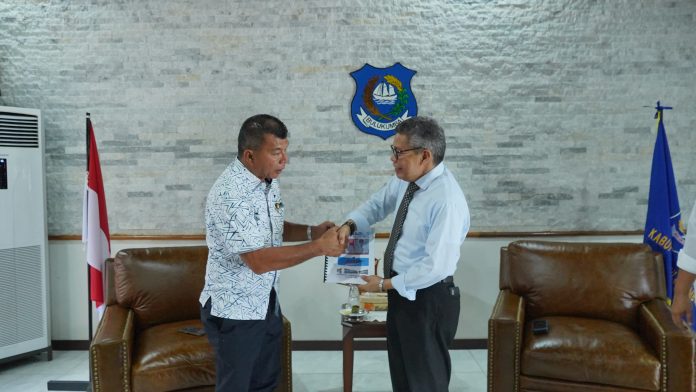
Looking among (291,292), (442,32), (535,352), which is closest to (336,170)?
(291,292)

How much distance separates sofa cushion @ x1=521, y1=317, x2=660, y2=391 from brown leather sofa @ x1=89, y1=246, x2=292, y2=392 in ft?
4.17

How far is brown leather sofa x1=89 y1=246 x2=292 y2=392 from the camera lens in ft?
9.89

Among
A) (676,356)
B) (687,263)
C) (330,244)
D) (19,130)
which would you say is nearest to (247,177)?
(330,244)

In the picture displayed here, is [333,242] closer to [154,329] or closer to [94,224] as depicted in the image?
[154,329]

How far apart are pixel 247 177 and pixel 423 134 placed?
2.32 ft

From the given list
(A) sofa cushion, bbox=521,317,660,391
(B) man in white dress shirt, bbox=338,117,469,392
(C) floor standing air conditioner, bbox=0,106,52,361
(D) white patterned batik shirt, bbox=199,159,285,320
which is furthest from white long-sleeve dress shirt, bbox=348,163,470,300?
(C) floor standing air conditioner, bbox=0,106,52,361

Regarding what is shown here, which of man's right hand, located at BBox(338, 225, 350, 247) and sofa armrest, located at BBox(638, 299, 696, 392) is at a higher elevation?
man's right hand, located at BBox(338, 225, 350, 247)

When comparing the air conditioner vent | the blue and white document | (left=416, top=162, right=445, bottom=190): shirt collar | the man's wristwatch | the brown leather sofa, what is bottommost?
the brown leather sofa

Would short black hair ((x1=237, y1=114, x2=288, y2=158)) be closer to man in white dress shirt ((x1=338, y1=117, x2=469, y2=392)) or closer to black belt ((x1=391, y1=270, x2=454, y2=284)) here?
man in white dress shirt ((x1=338, y1=117, x2=469, y2=392))

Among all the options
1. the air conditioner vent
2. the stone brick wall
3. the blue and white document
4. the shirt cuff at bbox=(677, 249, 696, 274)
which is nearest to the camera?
the shirt cuff at bbox=(677, 249, 696, 274)

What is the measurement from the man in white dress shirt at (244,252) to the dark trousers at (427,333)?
392mm

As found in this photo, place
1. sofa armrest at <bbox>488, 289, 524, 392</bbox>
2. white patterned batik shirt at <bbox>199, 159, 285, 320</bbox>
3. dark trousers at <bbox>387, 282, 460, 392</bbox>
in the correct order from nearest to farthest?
white patterned batik shirt at <bbox>199, 159, 285, 320</bbox>, dark trousers at <bbox>387, 282, 460, 392</bbox>, sofa armrest at <bbox>488, 289, 524, 392</bbox>

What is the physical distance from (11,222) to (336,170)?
2199 millimetres

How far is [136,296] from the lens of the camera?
3500mm
